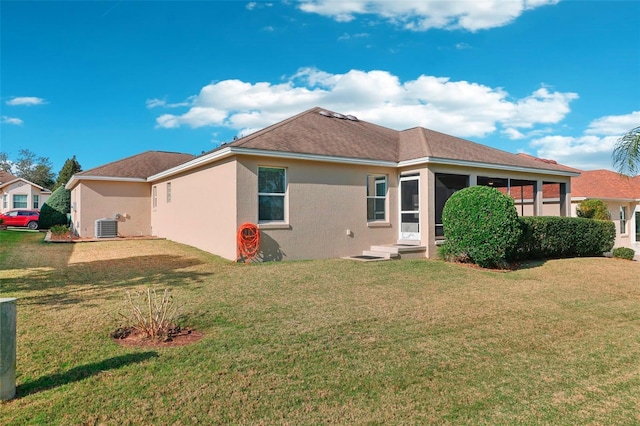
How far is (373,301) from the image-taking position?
726 cm

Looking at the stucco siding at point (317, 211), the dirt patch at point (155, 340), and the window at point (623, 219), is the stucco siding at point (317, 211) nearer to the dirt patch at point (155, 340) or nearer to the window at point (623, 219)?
the dirt patch at point (155, 340)

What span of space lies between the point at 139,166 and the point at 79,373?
19.0 metres

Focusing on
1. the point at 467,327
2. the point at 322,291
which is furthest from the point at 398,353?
the point at 322,291

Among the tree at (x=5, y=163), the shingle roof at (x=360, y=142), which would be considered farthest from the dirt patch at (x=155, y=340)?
the tree at (x=5, y=163)

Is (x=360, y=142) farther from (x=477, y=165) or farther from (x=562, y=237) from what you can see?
(x=562, y=237)

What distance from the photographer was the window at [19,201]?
121ft

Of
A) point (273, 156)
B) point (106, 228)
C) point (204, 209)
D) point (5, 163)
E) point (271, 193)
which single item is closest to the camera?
point (273, 156)

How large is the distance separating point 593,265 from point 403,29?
1100 cm

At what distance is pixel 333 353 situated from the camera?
4.79m

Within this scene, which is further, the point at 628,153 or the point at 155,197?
the point at 155,197

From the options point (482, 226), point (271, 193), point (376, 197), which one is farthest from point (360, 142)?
point (482, 226)

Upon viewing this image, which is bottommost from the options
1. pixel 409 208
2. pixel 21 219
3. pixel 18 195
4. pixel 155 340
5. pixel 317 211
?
pixel 155 340

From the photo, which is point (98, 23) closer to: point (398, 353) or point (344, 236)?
point (344, 236)

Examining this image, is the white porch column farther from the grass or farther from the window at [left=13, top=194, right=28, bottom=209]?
the window at [left=13, top=194, right=28, bottom=209]
